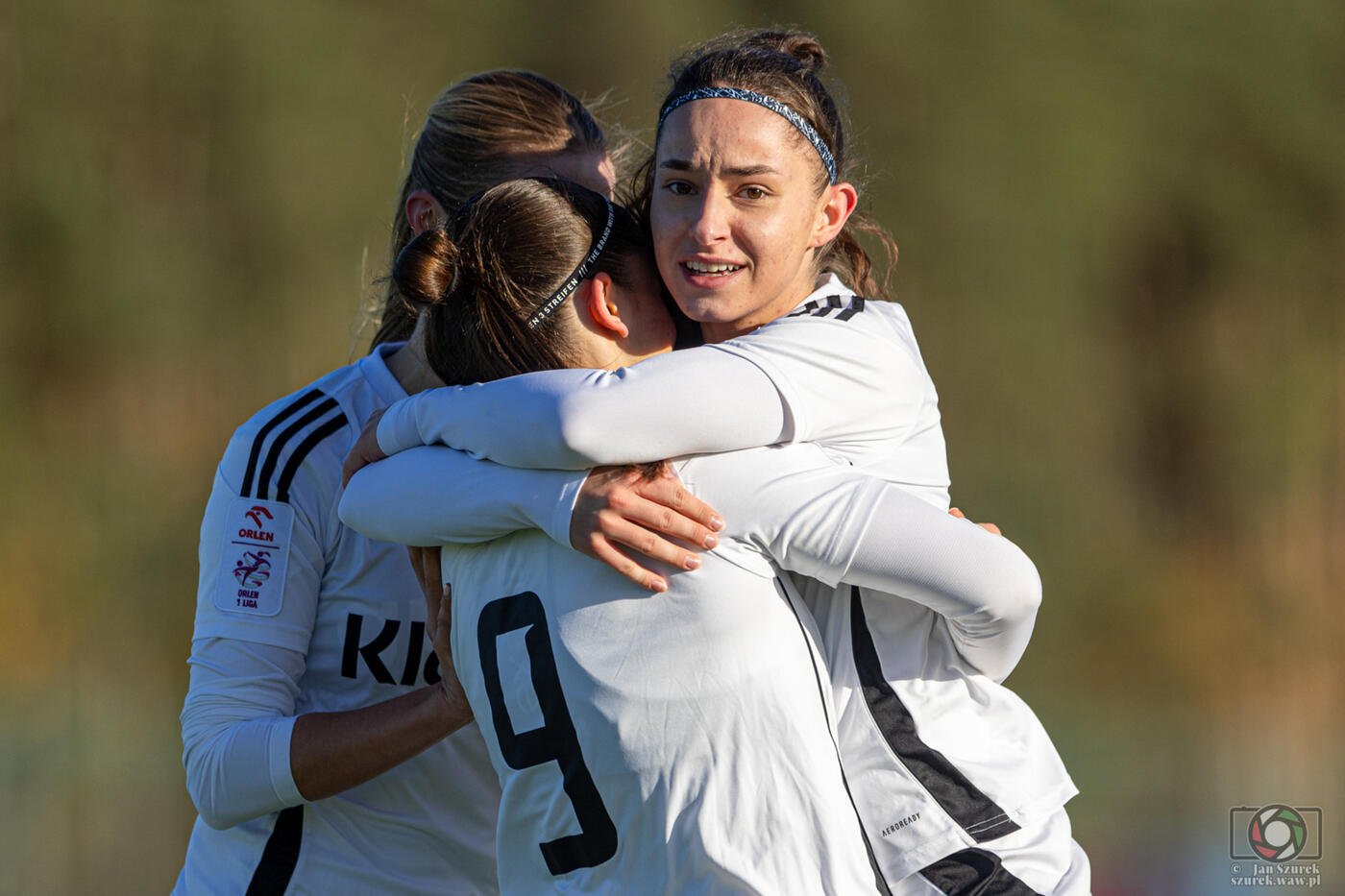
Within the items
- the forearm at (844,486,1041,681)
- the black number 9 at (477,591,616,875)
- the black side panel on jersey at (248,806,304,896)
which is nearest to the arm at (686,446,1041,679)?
the forearm at (844,486,1041,681)

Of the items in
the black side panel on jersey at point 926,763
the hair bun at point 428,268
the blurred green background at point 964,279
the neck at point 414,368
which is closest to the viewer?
the black side panel on jersey at point 926,763

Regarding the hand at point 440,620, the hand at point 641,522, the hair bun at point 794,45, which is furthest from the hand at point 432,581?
the hair bun at point 794,45

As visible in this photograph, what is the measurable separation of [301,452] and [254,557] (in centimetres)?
15

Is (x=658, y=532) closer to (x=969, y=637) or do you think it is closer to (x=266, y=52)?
(x=969, y=637)

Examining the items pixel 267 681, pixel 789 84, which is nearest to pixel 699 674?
pixel 267 681

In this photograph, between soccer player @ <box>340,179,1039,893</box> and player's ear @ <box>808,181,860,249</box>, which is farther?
player's ear @ <box>808,181,860,249</box>

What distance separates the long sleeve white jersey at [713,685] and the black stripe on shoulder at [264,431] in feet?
1.67

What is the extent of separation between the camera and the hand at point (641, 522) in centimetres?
137

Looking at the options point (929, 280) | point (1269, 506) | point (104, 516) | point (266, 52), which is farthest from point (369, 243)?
point (1269, 506)

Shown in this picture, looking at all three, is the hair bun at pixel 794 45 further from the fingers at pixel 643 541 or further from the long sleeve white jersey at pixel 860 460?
the fingers at pixel 643 541

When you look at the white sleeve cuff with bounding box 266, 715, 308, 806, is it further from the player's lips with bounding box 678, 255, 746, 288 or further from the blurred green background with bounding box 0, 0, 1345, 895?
the blurred green background with bounding box 0, 0, 1345, 895

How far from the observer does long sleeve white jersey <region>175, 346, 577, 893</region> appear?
181cm

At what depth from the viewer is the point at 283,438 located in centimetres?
187

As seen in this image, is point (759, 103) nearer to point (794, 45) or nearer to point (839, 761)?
point (794, 45)
